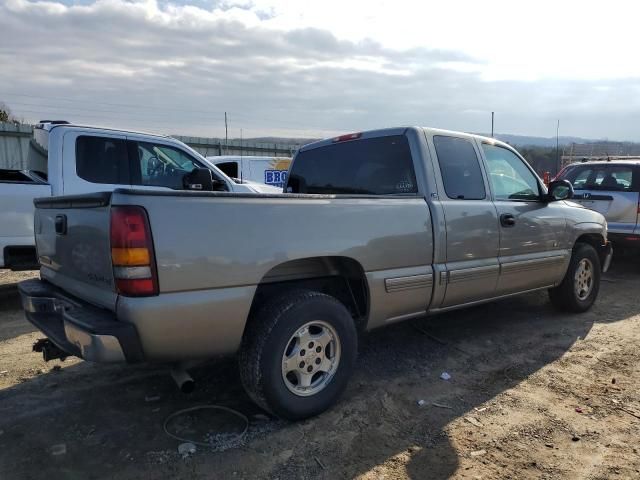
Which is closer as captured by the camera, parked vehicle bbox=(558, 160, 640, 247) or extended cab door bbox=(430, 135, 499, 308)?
extended cab door bbox=(430, 135, 499, 308)

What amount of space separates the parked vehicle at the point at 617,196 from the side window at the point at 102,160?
273 inches

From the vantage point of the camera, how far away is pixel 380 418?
353cm

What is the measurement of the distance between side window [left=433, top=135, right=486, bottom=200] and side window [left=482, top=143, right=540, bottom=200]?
0.74 feet

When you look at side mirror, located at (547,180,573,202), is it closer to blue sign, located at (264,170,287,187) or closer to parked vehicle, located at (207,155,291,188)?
parked vehicle, located at (207,155,291,188)

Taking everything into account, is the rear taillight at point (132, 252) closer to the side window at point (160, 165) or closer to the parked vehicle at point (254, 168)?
the side window at point (160, 165)

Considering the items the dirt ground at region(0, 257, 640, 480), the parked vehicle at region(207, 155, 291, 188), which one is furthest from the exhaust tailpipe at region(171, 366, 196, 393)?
the parked vehicle at region(207, 155, 291, 188)

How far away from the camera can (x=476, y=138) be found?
4.90 meters

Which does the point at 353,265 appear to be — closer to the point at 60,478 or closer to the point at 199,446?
the point at 199,446

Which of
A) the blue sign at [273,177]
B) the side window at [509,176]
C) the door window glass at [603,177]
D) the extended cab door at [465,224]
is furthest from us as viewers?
the blue sign at [273,177]

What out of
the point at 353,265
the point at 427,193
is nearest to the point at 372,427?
the point at 353,265

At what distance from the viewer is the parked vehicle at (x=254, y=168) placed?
44.0ft

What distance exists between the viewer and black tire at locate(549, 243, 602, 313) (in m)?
5.77

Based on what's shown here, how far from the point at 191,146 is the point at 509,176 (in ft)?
50.8

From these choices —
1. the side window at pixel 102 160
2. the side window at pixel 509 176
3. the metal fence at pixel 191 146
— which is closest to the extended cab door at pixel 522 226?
the side window at pixel 509 176
